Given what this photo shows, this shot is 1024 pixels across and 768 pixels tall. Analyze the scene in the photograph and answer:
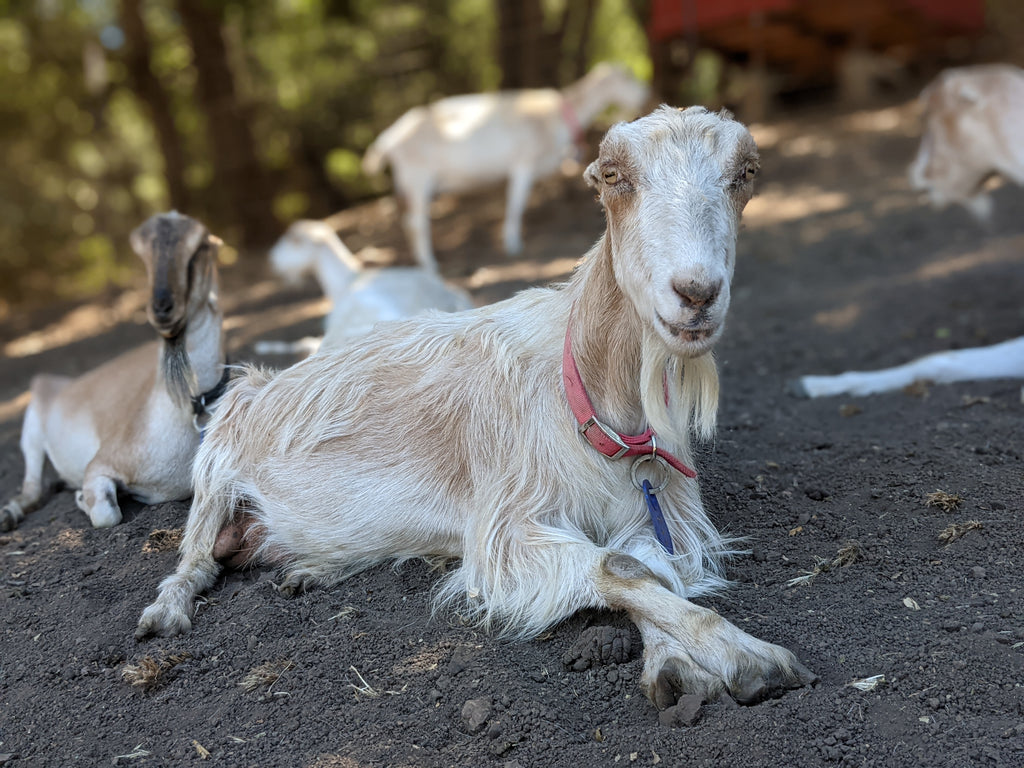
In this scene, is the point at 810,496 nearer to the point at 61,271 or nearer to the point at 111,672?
the point at 111,672

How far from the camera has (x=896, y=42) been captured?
13047mm

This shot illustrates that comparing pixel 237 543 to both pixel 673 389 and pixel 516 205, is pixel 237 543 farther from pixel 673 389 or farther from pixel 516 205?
pixel 516 205

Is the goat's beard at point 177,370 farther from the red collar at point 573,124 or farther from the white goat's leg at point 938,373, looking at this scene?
the red collar at point 573,124

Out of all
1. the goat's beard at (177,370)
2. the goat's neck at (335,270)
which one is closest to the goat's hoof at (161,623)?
the goat's beard at (177,370)

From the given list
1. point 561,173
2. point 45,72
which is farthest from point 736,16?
point 45,72

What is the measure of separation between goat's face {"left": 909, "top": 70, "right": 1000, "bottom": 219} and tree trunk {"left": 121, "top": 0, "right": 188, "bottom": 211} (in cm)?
888

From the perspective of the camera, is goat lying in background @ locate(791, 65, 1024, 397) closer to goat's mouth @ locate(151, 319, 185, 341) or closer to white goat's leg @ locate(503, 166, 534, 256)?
goat's mouth @ locate(151, 319, 185, 341)

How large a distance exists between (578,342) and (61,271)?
15295 mm

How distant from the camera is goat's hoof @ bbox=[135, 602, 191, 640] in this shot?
2725 mm

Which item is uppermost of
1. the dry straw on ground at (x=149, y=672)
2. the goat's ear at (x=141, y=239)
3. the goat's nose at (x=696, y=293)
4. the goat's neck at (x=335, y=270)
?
the goat's nose at (x=696, y=293)

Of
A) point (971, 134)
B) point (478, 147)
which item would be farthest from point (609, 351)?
point (478, 147)

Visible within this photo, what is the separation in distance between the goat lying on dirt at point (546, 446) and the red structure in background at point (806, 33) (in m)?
8.69

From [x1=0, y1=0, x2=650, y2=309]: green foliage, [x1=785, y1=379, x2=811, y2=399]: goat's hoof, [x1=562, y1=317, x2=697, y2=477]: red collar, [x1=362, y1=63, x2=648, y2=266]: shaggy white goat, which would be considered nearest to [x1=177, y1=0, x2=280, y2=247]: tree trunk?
[x1=0, y1=0, x2=650, y2=309]: green foliage

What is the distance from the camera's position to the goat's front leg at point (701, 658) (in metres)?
2.14
